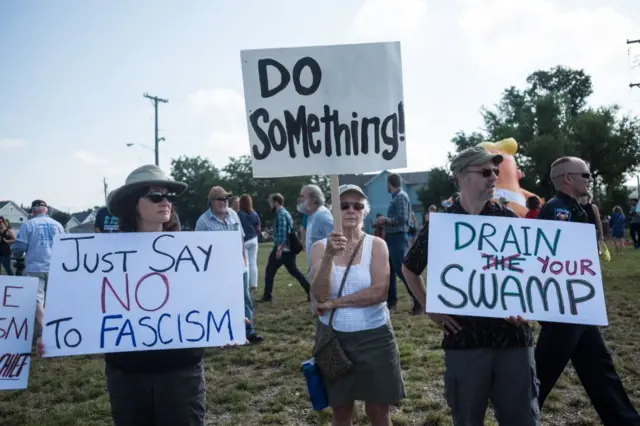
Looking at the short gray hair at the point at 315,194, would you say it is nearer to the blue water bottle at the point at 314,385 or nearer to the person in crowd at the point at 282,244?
the person in crowd at the point at 282,244

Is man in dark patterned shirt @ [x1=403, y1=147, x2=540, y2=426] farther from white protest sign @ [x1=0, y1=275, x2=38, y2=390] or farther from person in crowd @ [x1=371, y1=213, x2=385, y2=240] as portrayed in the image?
person in crowd @ [x1=371, y1=213, x2=385, y2=240]

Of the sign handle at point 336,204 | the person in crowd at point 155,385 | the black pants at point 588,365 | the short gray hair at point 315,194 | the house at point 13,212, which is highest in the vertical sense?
the house at point 13,212

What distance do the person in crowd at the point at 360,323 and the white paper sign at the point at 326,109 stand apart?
50 cm

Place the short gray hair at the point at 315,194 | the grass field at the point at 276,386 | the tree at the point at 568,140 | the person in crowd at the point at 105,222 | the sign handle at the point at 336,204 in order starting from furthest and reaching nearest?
the tree at the point at 568,140
the short gray hair at the point at 315,194
the person in crowd at the point at 105,222
the grass field at the point at 276,386
the sign handle at the point at 336,204

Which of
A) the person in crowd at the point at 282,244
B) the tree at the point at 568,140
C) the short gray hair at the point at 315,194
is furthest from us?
the tree at the point at 568,140

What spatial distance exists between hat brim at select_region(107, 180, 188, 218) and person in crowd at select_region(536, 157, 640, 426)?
2369mm

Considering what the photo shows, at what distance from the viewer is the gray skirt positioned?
9.91 feet

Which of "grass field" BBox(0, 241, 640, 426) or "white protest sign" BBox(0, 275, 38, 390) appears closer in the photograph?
"white protest sign" BBox(0, 275, 38, 390)

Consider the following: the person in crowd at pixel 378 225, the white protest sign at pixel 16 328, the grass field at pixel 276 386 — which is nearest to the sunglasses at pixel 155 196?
the white protest sign at pixel 16 328

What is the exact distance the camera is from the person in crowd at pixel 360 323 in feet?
9.95

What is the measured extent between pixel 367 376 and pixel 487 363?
2.34 feet

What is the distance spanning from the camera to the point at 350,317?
3.12m

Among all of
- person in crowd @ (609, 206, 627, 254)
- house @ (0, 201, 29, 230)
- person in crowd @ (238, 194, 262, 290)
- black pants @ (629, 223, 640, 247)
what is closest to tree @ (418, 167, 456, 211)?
black pants @ (629, 223, 640, 247)

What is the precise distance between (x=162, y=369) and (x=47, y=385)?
377 cm
